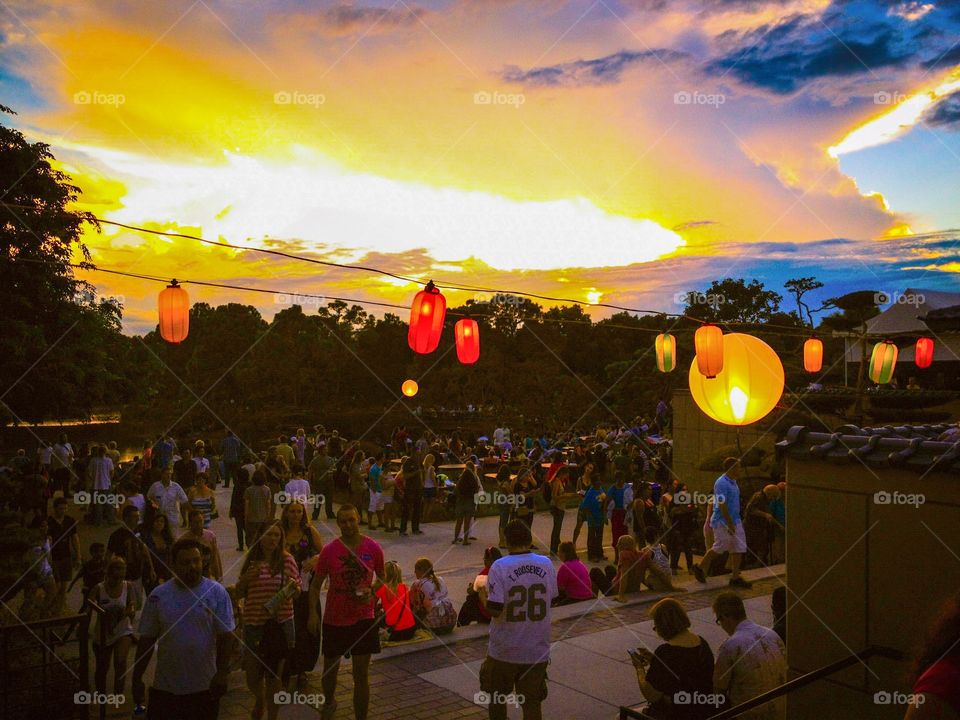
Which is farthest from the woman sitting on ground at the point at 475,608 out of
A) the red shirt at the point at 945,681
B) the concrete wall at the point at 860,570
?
the red shirt at the point at 945,681

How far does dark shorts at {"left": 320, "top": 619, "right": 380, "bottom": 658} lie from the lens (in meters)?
5.11

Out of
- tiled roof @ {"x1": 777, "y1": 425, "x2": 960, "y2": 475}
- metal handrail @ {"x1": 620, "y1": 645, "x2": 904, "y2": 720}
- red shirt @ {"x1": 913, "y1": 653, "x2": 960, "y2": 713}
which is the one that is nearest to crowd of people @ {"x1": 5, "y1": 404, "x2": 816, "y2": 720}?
metal handrail @ {"x1": 620, "y1": 645, "x2": 904, "y2": 720}

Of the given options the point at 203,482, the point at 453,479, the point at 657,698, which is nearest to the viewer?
the point at 657,698

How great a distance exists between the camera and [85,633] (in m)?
5.23

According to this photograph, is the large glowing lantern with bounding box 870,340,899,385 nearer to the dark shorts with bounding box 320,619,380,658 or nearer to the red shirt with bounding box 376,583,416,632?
the red shirt with bounding box 376,583,416,632

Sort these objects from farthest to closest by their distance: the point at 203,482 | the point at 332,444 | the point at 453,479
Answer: the point at 332,444
the point at 453,479
the point at 203,482

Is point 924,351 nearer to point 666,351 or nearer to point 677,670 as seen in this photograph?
point 666,351

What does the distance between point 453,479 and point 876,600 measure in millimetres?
13621

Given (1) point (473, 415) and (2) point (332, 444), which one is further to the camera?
(1) point (473, 415)

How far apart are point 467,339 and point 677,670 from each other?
716 centimetres

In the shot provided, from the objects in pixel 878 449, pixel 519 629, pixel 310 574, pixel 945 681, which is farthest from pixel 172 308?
pixel 945 681

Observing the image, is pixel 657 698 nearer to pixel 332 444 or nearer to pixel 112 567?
pixel 112 567

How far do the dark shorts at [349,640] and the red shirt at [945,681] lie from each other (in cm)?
395

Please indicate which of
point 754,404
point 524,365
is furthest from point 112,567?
point 524,365
